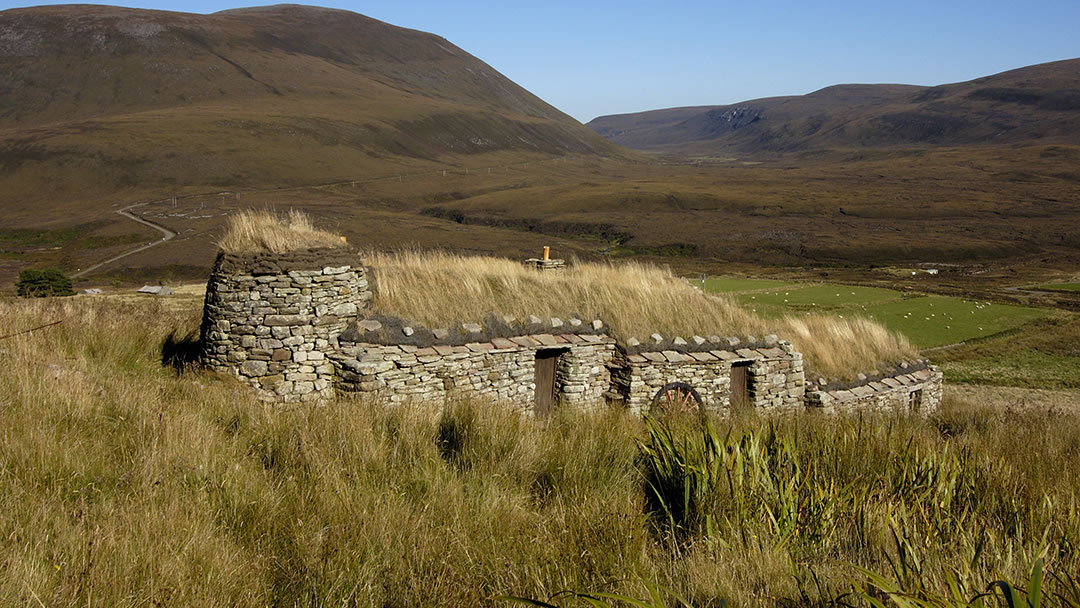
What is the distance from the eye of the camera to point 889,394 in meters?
15.1

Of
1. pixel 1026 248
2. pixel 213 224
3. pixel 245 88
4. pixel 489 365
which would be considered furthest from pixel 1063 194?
pixel 245 88

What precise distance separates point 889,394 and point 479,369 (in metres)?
9.71

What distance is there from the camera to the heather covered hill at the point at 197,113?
3706 inches

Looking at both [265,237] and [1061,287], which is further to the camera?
[1061,287]

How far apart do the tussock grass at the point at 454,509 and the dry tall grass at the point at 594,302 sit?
16.5ft

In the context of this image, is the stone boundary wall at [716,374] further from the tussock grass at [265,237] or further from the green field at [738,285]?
the green field at [738,285]

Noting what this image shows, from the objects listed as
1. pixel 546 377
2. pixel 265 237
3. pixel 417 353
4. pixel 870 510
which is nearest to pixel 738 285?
pixel 546 377

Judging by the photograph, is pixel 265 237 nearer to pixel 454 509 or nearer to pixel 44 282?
pixel 454 509

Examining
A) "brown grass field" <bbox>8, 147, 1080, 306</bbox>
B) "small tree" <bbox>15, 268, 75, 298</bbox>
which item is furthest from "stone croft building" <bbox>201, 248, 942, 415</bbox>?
"brown grass field" <bbox>8, 147, 1080, 306</bbox>

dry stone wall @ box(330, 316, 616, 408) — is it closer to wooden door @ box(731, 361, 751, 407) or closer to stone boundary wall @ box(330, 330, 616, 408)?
stone boundary wall @ box(330, 330, 616, 408)

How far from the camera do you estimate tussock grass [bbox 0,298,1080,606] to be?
11.1 feet

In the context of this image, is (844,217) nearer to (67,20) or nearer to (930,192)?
(930,192)

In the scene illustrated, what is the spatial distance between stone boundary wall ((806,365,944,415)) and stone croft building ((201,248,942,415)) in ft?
4.12

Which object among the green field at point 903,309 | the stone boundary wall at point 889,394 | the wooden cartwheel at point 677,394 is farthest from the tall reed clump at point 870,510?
the green field at point 903,309
